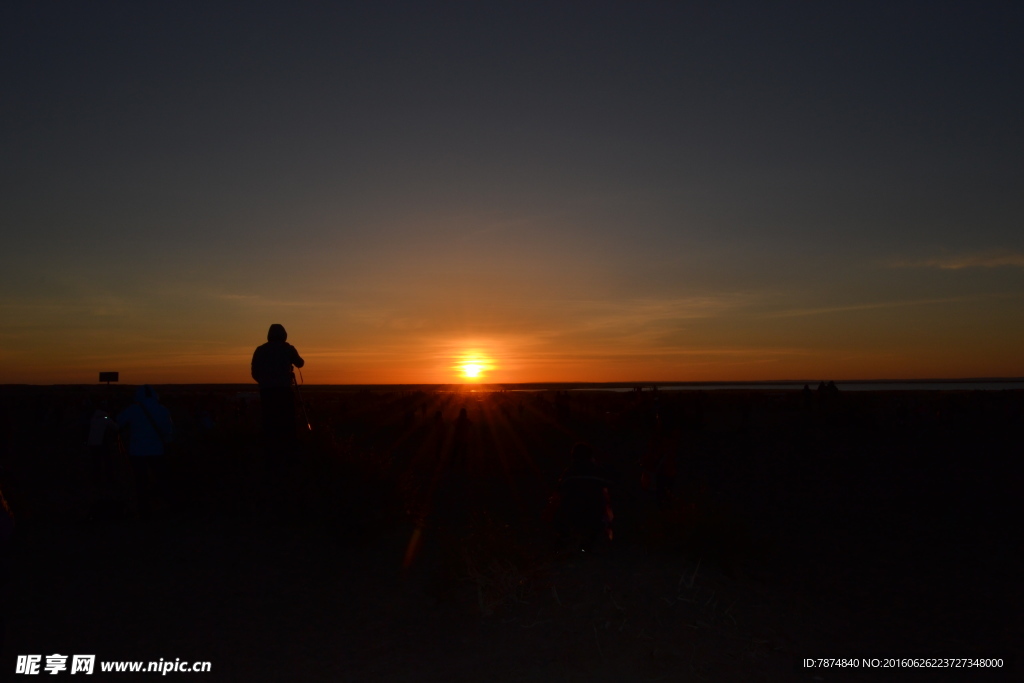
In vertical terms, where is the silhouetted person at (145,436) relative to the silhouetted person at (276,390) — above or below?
below

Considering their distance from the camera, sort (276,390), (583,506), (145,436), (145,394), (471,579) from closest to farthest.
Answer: (471,579), (583,506), (145,436), (145,394), (276,390)

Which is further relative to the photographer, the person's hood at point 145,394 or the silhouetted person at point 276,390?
the silhouetted person at point 276,390

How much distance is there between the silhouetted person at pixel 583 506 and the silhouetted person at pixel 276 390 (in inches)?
192

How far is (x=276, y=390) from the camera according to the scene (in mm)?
11656

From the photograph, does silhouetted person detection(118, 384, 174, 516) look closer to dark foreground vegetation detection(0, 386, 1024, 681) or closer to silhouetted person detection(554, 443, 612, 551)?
dark foreground vegetation detection(0, 386, 1024, 681)

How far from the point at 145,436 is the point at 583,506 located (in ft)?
21.3

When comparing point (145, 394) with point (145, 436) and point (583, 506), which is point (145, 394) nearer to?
point (145, 436)

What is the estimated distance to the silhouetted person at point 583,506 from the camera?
8805 mm

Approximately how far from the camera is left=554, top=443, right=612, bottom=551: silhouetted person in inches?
347

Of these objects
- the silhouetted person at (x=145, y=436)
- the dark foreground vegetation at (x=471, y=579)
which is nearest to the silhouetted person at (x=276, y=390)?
the dark foreground vegetation at (x=471, y=579)

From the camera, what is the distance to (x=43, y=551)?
31.0 feet

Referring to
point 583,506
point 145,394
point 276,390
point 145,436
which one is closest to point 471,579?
point 583,506

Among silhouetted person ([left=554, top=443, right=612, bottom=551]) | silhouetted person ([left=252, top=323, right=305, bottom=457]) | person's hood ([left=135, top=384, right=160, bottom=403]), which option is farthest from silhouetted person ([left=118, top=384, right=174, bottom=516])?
silhouetted person ([left=554, top=443, right=612, bottom=551])

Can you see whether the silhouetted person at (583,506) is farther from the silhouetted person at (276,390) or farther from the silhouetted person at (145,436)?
the silhouetted person at (145,436)
